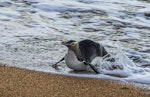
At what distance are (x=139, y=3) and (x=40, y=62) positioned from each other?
19.2ft

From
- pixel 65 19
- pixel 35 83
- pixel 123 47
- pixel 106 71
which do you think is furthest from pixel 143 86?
pixel 65 19

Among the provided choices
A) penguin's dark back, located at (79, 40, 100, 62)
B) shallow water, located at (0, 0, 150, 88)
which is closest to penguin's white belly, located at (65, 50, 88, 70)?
shallow water, located at (0, 0, 150, 88)

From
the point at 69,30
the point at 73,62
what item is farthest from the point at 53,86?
the point at 69,30

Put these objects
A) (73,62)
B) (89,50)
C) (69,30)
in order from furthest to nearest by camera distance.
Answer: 1. (69,30)
2. (89,50)
3. (73,62)

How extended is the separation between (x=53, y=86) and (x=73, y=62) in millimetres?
1156

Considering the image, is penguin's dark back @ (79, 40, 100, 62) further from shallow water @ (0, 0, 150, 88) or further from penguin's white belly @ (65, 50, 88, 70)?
penguin's white belly @ (65, 50, 88, 70)

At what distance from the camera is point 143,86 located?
21.4 feet

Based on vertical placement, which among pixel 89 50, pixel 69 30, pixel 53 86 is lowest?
pixel 69 30

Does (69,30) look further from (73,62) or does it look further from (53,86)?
(53,86)

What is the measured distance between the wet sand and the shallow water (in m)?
0.42

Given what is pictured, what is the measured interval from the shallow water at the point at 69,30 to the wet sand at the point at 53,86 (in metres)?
Answer: 0.42

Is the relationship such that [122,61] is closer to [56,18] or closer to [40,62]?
[40,62]

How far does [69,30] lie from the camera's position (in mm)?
9727

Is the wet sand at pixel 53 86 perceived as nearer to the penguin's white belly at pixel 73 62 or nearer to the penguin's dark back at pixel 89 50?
the penguin's white belly at pixel 73 62
